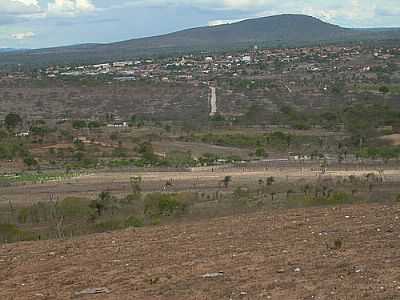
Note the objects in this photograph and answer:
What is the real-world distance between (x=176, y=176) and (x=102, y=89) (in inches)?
1780

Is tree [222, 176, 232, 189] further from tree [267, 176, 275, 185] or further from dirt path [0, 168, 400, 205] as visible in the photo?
tree [267, 176, 275, 185]

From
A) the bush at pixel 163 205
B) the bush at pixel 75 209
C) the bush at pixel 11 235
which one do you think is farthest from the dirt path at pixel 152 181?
the bush at pixel 11 235

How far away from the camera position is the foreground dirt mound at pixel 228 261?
7.59 meters

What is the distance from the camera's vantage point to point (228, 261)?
8.77 metres

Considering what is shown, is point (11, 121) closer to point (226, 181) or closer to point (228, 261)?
point (226, 181)

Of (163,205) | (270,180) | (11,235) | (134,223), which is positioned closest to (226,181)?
(270,180)

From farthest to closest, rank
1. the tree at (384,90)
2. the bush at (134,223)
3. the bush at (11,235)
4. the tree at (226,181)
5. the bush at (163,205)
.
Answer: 1. the tree at (384,90)
2. the tree at (226,181)
3. the bush at (163,205)
4. the bush at (11,235)
5. the bush at (134,223)

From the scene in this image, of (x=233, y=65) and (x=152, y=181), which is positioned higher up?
(x=233, y=65)

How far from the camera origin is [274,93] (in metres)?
78.7

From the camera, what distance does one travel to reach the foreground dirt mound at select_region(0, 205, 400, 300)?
7590mm

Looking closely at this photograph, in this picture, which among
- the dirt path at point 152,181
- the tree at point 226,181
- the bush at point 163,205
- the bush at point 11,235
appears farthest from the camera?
the tree at point 226,181

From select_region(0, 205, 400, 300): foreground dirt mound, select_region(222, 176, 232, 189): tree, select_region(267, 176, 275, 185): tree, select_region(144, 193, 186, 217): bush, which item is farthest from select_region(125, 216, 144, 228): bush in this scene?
select_region(222, 176, 232, 189): tree

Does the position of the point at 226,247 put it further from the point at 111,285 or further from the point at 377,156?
the point at 377,156

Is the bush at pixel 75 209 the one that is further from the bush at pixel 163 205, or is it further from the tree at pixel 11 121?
the tree at pixel 11 121
